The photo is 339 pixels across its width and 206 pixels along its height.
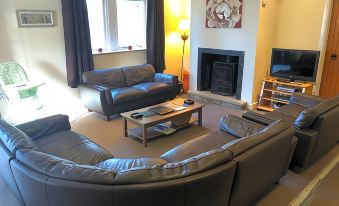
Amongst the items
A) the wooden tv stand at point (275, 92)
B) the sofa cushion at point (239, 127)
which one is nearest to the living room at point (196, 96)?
the sofa cushion at point (239, 127)

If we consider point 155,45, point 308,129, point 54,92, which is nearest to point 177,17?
point 155,45

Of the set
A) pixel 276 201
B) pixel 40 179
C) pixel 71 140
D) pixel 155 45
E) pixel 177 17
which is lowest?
pixel 276 201

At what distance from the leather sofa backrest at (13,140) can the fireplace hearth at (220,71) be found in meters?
3.82

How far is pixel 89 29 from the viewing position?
462cm

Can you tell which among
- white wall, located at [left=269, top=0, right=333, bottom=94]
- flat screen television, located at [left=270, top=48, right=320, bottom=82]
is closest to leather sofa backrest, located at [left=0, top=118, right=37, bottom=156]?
flat screen television, located at [left=270, top=48, right=320, bottom=82]

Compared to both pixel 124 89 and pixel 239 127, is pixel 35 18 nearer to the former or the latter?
pixel 124 89

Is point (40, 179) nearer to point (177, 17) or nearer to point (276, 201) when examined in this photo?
point (276, 201)

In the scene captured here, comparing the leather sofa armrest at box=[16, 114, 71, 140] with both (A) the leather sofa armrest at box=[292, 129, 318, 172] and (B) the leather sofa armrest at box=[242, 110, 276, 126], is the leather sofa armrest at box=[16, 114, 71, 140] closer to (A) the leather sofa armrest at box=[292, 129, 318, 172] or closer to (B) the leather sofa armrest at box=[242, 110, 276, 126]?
(B) the leather sofa armrest at box=[242, 110, 276, 126]

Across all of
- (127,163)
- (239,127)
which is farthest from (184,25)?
(127,163)

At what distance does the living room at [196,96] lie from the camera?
232 centimetres

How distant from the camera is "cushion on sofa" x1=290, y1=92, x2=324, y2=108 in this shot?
3432 mm

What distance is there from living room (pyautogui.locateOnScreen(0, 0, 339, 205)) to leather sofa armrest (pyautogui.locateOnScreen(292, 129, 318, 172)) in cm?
A: 1

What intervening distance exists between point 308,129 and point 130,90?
2.74 meters

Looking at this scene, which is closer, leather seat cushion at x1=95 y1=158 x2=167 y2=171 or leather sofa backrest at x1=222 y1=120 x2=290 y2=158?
leather sofa backrest at x1=222 y1=120 x2=290 y2=158
